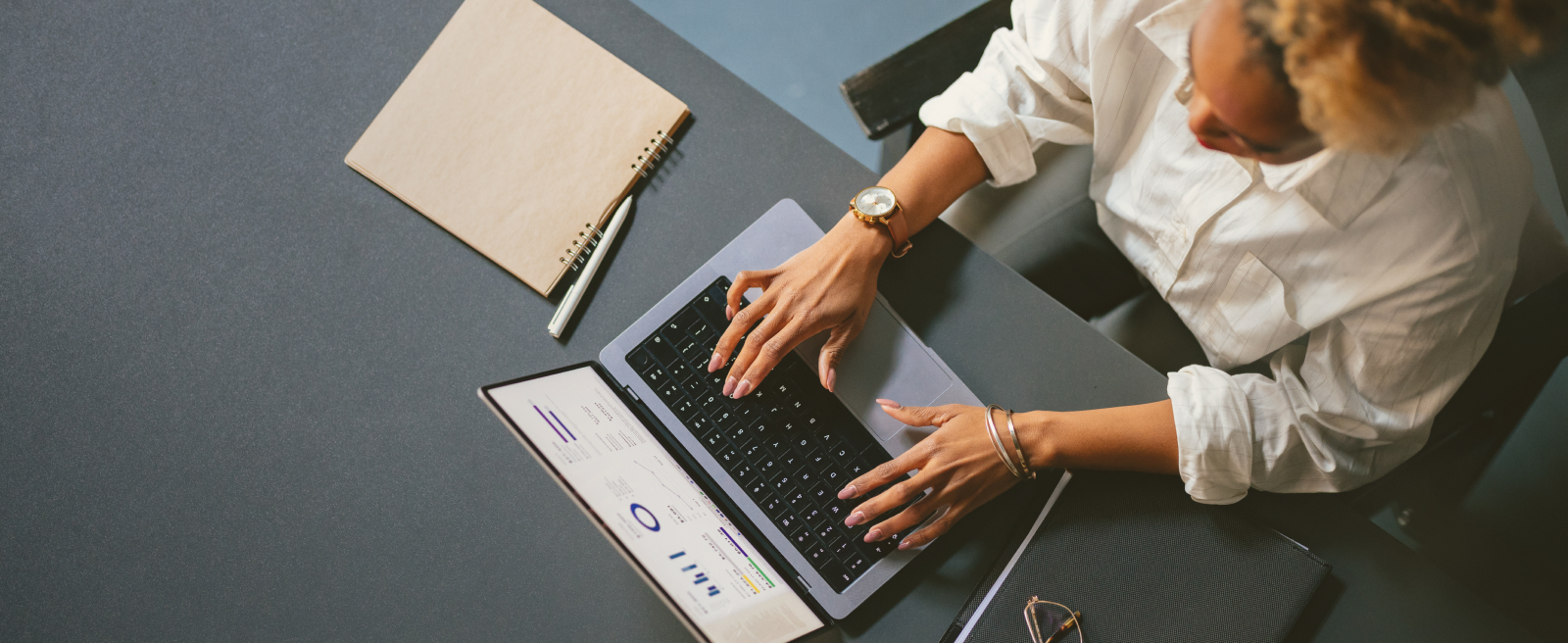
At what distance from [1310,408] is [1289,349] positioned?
0.08 meters

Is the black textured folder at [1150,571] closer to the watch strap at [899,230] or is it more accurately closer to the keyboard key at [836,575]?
the keyboard key at [836,575]

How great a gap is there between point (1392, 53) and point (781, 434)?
1.91 ft

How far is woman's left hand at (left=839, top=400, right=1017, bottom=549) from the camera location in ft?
A: 2.52

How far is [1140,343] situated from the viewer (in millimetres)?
1071

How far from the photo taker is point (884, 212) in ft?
2.66

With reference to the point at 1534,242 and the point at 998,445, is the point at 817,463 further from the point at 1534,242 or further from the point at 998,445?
the point at 1534,242

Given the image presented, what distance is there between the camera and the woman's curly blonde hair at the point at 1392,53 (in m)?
0.48

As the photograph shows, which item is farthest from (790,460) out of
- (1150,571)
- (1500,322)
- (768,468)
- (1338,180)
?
(1500,322)

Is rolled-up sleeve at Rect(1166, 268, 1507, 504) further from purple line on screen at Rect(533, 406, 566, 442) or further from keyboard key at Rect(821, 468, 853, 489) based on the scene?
purple line on screen at Rect(533, 406, 566, 442)

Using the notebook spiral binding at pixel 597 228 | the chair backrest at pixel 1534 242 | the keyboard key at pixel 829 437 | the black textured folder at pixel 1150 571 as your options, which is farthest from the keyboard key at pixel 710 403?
the chair backrest at pixel 1534 242

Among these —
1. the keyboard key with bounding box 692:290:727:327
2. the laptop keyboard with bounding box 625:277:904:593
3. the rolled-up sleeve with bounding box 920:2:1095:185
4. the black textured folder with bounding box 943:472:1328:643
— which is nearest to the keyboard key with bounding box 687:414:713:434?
the laptop keyboard with bounding box 625:277:904:593

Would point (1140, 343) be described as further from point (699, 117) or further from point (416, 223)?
point (416, 223)

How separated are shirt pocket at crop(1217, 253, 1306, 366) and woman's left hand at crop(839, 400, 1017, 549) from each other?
32cm

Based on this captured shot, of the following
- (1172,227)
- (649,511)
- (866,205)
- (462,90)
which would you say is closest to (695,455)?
(649,511)
